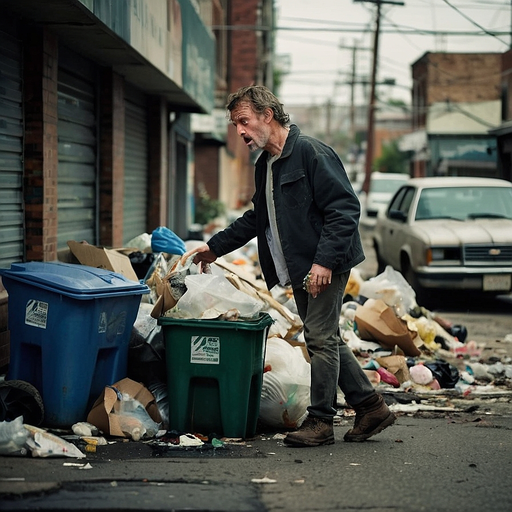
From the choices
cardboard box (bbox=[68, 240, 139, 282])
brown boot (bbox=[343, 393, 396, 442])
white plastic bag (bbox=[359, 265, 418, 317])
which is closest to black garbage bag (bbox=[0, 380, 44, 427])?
brown boot (bbox=[343, 393, 396, 442])

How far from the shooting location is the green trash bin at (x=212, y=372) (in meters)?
5.32

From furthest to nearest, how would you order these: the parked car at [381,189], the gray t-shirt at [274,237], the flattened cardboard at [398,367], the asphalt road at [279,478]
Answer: the parked car at [381,189] → the flattened cardboard at [398,367] → the gray t-shirt at [274,237] → the asphalt road at [279,478]

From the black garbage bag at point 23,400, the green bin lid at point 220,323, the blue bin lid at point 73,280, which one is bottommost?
the black garbage bag at point 23,400

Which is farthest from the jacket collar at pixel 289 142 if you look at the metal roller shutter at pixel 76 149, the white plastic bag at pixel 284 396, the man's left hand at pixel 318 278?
the metal roller shutter at pixel 76 149

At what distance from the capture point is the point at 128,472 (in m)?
4.52

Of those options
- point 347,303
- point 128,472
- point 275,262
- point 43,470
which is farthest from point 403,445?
point 347,303

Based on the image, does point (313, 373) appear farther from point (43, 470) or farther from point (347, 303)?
point (347, 303)

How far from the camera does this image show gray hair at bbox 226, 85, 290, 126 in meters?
5.33

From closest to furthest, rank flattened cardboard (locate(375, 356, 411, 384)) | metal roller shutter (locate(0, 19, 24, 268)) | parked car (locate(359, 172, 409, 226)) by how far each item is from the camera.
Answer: metal roller shutter (locate(0, 19, 24, 268)) → flattened cardboard (locate(375, 356, 411, 384)) → parked car (locate(359, 172, 409, 226))

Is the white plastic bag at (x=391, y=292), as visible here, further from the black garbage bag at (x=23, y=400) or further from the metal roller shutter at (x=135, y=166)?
the black garbage bag at (x=23, y=400)

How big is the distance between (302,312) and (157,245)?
316 cm

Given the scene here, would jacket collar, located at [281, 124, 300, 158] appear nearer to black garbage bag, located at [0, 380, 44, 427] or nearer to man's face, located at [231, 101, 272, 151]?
man's face, located at [231, 101, 272, 151]

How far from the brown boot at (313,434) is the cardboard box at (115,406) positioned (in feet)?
2.88

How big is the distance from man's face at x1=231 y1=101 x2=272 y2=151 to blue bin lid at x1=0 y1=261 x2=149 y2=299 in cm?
116
